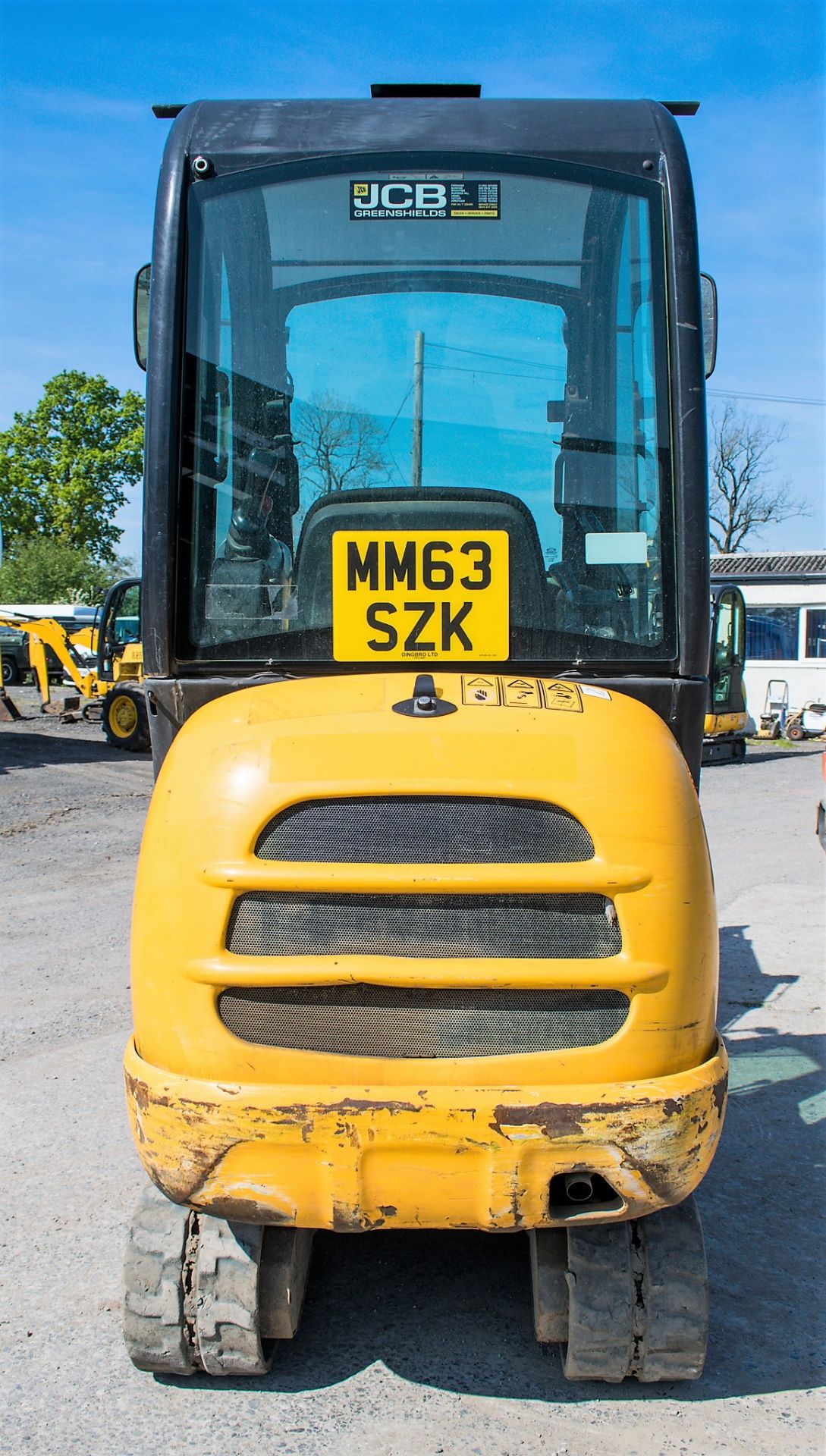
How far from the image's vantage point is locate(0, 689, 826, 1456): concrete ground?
2801mm

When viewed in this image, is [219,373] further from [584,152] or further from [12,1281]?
[12,1281]

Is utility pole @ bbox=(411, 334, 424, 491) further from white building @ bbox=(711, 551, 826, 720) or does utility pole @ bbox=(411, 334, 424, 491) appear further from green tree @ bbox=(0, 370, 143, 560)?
green tree @ bbox=(0, 370, 143, 560)

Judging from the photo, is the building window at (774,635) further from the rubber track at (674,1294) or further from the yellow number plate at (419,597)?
the rubber track at (674,1294)

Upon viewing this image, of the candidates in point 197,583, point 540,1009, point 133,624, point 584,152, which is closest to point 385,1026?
point 540,1009

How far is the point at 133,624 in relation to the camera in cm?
4100

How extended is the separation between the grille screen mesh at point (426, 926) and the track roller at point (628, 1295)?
717 millimetres

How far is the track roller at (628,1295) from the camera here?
2832mm

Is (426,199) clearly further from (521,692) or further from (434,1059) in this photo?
(434,1059)

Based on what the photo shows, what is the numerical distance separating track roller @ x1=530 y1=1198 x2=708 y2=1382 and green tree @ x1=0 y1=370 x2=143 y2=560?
200 feet

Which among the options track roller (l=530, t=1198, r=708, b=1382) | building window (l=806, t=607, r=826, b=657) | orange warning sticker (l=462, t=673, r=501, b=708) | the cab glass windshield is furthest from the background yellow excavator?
building window (l=806, t=607, r=826, b=657)

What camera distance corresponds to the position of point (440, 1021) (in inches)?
102

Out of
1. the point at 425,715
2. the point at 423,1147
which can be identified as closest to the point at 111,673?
the point at 425,715

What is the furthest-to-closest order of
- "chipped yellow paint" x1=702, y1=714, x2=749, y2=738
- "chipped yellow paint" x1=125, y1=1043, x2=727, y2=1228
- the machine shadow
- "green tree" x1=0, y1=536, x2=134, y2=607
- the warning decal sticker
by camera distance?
"green tree" x1=0, y1=536, x2=134, y2=607, "chipped yellow paint" x1=702, y1=714, x2=749, y2=738, the machine shadow, the warning decal sticker, "chipped yellow paint" x1=125, y1=1043, x2=727, y2=1228

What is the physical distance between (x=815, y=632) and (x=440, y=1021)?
99.1ft
